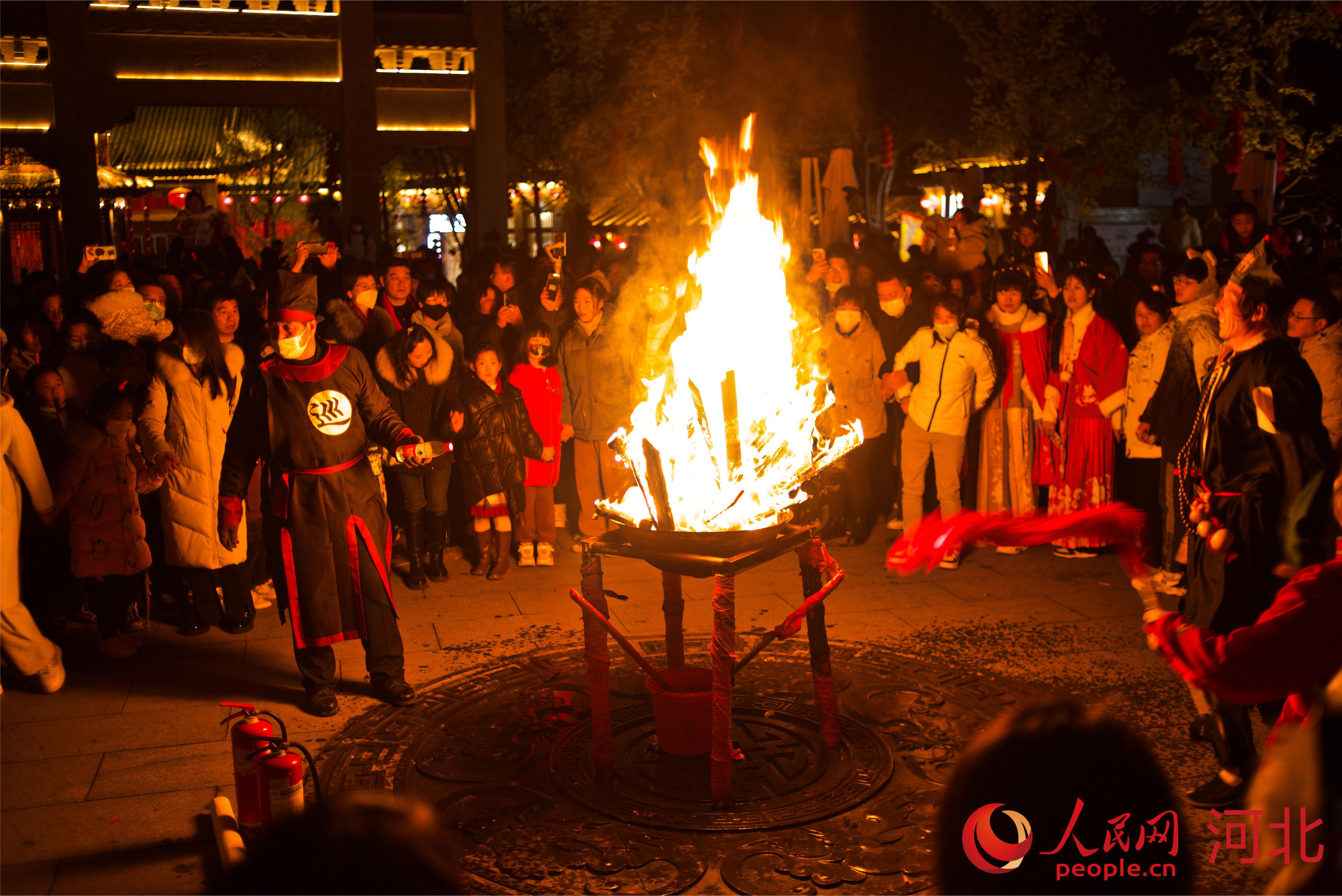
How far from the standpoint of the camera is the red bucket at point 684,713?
15.6ft

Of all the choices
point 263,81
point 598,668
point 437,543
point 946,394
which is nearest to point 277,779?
point 598,668

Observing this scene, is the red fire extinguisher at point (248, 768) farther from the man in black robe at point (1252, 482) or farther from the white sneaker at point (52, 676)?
the man in black robe at point (1252, 482)

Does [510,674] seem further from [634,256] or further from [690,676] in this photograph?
[634,256]

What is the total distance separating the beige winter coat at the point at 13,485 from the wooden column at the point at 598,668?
9.86 feet

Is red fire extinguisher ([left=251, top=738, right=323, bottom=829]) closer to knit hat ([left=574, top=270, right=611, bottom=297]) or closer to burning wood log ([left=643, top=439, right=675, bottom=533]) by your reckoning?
burning wood log ([left=643, top=439, right=675, bottom=533])

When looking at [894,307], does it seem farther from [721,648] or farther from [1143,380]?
[721,648]

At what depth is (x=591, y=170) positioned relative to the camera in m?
27.0

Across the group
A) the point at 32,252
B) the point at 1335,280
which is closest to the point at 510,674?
the point at 1335,280

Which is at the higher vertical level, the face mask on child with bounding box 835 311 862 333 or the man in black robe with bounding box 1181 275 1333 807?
the face mask on child with bounding box 835 311 862 333

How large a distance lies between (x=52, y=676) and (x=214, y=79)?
15.4 m

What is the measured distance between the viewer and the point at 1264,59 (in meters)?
16.2

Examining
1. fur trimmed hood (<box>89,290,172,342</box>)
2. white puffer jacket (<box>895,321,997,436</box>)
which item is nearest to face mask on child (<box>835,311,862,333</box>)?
white puffer jacket (<box>895,321,997,436</box>)

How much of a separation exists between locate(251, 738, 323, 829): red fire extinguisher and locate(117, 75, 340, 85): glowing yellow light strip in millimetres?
17246

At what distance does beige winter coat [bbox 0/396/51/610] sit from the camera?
540 centimetres
